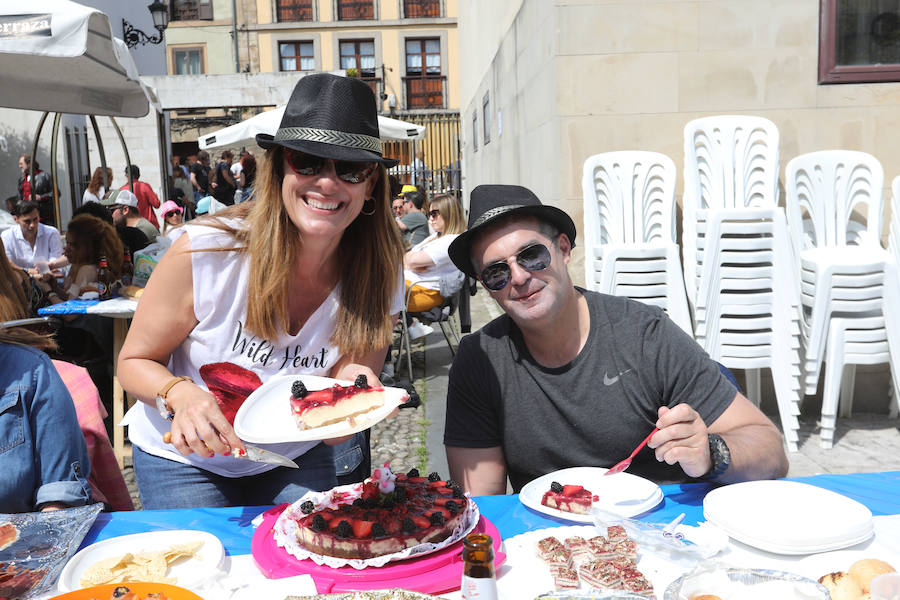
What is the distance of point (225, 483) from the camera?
244 centimetres

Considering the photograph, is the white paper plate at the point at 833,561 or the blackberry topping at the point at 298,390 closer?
the white paper plate at the point at 833,561

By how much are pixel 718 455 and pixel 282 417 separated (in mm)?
1244

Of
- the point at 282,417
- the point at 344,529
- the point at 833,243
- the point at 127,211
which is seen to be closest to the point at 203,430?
the point at 282,417

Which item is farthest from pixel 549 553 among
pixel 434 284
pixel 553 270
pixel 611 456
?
pixel 434 284

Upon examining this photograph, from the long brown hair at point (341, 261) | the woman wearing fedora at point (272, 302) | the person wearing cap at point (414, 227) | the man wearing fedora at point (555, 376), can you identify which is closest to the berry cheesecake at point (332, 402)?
the woman wearing fedora at point (272, 302)

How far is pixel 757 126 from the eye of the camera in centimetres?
566

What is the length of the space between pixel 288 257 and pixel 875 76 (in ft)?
18.3

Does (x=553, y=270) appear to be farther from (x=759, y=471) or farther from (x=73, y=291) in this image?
(x=73, y=291)

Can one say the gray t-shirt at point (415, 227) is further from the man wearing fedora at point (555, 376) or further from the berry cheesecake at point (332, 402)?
the berry cheesecake at point (332, 402)

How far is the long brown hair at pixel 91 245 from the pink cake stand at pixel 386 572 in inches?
184

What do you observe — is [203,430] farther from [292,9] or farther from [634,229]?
[292,9]

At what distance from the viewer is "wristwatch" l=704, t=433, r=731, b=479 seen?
210 centimetres

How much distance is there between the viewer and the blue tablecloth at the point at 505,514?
196 centimetres

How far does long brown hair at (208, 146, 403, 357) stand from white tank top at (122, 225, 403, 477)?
0.04 metres
